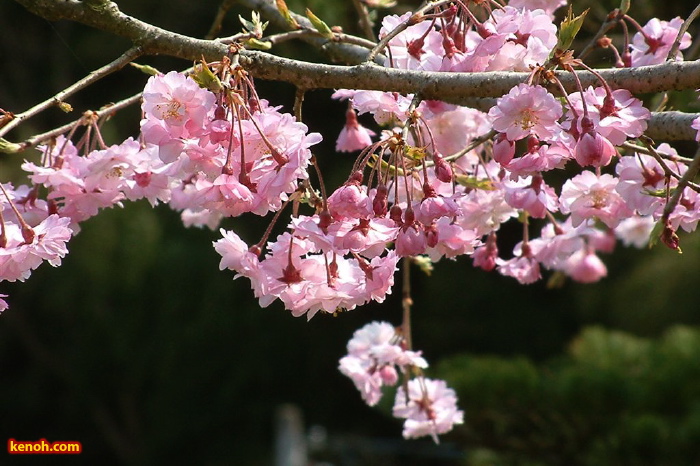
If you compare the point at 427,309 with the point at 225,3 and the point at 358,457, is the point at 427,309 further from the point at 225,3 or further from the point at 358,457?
the point at 225,3

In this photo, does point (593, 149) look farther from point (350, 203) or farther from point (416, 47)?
point (416, 47)

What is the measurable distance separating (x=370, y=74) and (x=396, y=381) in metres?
0.72

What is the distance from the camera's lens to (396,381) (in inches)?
56.7

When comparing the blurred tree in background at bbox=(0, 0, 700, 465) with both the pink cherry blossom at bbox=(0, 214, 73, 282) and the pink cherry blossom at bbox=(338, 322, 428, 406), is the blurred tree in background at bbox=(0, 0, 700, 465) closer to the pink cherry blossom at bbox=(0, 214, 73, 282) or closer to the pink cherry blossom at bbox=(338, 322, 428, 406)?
the pink cherry blossom at bbox=(338, 322, 428, 406)

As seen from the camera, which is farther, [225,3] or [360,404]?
[360,404]

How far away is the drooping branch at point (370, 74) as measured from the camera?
2.63ft

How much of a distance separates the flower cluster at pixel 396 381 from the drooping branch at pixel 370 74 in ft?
1.97

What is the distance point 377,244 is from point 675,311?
142 inches

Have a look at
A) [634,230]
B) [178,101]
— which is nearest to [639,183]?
[178,101]

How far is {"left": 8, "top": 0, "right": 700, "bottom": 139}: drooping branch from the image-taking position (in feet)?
2.63

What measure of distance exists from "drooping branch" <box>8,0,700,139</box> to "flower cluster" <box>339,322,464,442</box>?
1.97 ft

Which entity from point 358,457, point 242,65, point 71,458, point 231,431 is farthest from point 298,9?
point 71,458

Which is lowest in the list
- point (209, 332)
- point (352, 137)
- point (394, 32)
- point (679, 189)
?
point (679, 189)

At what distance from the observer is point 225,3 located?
50.1 inches
